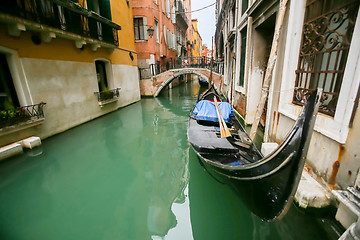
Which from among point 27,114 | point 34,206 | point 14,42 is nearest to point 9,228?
point 34,206

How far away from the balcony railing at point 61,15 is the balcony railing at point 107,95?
1.88 m

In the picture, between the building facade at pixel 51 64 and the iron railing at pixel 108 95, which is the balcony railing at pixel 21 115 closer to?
the building facade at pixel 51 64

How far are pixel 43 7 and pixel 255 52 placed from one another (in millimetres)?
5217

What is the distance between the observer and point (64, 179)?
289 cm

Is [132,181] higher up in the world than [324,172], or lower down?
lower down

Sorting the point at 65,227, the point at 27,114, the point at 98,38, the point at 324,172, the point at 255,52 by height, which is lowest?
the point at 65,227

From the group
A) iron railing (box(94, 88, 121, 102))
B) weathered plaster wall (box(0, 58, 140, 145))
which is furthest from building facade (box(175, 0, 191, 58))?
weathered plaster wall (box(0, 58, 140, 145))

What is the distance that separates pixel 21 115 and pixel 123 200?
3064 mm

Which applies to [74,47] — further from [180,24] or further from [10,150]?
[180,24]

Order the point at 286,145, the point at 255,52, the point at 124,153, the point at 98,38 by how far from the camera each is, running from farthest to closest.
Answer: the point at 98,38 < the point at 255,52 < the point at 124,153 < the point at 286,145

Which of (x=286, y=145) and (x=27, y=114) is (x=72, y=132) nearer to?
(x=27, y=114)

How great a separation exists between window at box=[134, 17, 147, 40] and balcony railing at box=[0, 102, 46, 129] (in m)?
8.28

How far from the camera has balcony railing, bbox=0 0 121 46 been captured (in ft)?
10.8

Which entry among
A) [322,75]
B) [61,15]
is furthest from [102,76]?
[322,75]
